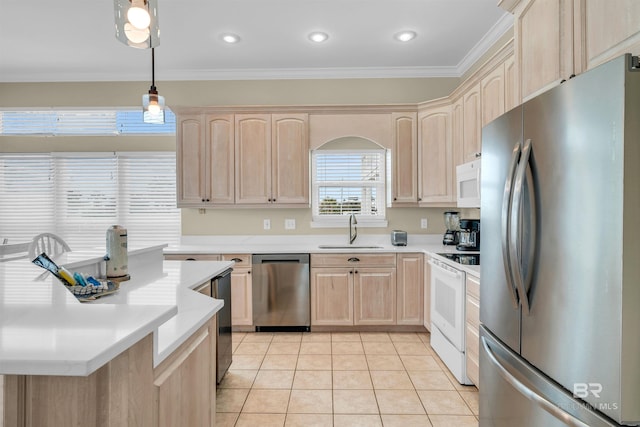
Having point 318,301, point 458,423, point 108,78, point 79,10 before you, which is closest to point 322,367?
point 318,301

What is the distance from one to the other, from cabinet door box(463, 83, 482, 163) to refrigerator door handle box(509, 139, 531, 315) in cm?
165

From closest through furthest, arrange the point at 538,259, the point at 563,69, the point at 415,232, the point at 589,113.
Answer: the point at 589,113 → the point at 538,259 → the point at 563,69 → the point at 415,232

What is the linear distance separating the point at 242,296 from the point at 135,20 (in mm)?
2667

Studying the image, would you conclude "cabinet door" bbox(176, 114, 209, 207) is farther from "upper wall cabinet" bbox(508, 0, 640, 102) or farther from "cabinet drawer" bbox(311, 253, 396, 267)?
"upper wall cabinet" bbox(508, 0, 640, 102)

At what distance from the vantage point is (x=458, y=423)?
2020 millimetres

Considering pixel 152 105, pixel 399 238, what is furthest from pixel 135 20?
pixel 399 238

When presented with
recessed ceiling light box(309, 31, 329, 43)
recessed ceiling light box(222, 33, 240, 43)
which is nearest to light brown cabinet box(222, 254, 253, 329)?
recessed ceiling light box(222, 33, 240, 43)

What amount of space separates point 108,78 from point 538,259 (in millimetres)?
4665

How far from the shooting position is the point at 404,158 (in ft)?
12.1

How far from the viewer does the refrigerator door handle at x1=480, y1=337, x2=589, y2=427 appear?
106 cm

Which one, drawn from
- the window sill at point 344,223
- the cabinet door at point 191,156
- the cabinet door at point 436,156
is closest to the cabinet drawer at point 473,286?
the cabinet door at point 436,156

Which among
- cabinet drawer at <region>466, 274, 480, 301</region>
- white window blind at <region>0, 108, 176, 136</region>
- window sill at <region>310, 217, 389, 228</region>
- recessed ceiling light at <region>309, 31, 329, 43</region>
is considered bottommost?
cabinet drawer at <region>466, 274, 480, 301</region>

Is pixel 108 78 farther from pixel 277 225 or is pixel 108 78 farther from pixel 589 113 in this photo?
pixel 589 113

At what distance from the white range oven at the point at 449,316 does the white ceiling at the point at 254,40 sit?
2107 millimetres
